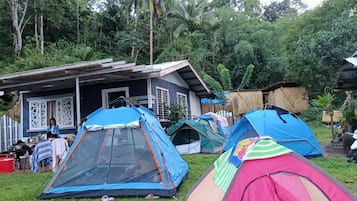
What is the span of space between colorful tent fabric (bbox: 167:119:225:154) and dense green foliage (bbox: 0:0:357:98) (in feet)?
26.2

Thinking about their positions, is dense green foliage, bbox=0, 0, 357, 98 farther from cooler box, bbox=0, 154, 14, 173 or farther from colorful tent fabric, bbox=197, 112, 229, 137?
cooler box, bbox=0, 154, 14, 173

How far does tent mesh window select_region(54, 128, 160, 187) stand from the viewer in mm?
5520

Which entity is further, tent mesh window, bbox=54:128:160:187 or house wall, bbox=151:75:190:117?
house wall, bbox=151:75:190:117

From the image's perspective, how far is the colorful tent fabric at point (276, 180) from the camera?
341cm

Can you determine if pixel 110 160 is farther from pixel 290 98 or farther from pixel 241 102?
pixel 290 98

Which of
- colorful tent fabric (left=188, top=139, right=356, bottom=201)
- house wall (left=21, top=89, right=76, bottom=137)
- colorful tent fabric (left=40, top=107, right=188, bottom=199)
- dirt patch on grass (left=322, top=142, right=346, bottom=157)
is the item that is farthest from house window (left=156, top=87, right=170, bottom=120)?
colorful tent fabric (left=188, top=139, right=356, bottom=201)

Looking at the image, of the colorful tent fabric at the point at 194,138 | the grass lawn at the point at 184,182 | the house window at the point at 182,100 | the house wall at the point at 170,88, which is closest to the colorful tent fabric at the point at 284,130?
the grass lawn at the point at 184,182

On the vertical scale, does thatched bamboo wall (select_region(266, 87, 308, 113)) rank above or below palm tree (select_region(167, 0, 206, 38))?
below

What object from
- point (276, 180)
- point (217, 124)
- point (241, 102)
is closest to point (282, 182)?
A: point (276, 180)

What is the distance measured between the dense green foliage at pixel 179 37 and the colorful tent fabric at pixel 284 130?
1045 centimetres

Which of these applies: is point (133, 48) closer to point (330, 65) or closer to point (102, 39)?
point (102, 39)

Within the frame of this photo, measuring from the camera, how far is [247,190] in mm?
3453

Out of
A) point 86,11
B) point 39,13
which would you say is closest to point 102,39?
point 86,11

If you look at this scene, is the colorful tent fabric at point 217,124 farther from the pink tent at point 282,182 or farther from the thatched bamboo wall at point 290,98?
the thatched bamboo wall at point 290,98
